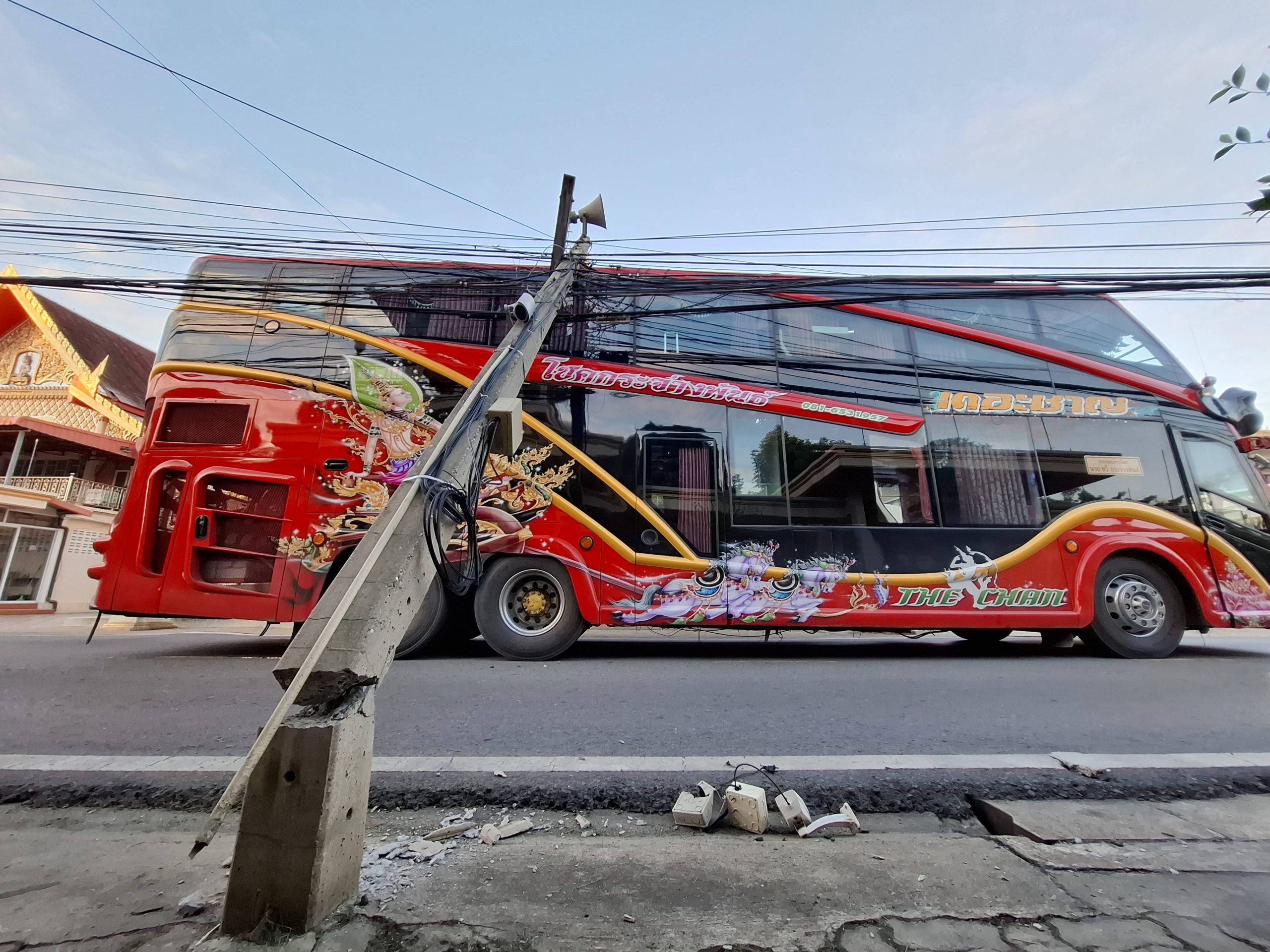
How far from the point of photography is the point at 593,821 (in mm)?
2189

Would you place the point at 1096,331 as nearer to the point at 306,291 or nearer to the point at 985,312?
the point at 985,312

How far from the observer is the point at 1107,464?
19.0 feet

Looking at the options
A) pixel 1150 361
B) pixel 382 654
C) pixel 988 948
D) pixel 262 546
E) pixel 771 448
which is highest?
pixel 1150 361

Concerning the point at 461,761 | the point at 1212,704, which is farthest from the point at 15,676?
the point at 1212,704

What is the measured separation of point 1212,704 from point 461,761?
5.02m

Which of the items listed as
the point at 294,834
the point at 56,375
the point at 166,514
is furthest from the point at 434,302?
the point at 56,375

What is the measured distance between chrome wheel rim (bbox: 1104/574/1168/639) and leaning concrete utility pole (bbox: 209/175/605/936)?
262 inches

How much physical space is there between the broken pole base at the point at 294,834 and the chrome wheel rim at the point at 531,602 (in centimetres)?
405

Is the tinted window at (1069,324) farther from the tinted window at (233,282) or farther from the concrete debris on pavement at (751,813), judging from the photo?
the tinted window at (233,282)

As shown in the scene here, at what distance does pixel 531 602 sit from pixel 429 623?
1000 millimetres

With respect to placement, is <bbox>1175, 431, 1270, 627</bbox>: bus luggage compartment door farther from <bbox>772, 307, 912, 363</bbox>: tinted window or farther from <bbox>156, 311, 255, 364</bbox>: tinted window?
<bbox>156, 311, 255, 364</bbox>: tinted window

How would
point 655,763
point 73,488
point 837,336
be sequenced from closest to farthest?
point 655,763 < point 837,336 < point 73,488

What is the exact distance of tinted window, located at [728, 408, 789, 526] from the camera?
559 cm

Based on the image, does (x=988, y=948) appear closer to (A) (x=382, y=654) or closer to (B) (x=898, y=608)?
(A) (x=382, y=654)
